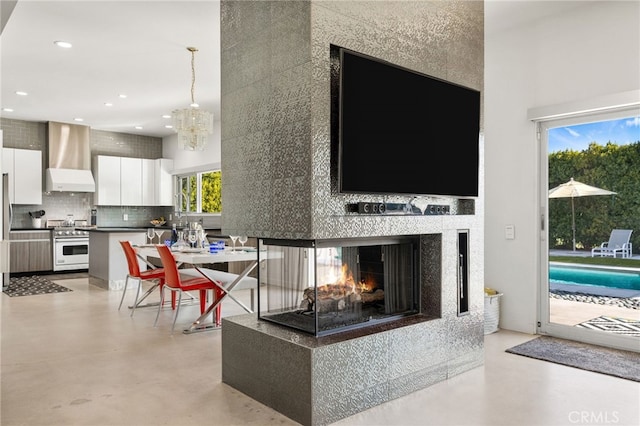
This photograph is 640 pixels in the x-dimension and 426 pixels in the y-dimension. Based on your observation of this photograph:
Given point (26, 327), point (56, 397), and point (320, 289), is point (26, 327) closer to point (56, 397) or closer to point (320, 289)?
point (56, 397)

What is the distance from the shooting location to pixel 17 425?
2.45m

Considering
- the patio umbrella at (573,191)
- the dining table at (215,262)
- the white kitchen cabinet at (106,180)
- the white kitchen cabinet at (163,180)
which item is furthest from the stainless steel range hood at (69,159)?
the patio umbrella at (573,191)

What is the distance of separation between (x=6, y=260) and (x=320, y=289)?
2.05m

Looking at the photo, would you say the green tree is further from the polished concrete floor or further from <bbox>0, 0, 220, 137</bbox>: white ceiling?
<bbox>0, 0, 220, 137</bbox>: white ceiling

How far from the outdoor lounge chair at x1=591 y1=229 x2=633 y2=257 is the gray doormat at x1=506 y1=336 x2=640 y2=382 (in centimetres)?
78

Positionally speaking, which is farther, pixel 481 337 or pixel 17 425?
pixel 481 337

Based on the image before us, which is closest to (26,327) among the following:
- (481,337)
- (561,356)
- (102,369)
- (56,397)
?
(102,369)

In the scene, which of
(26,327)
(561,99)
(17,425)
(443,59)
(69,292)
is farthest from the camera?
(69,292)

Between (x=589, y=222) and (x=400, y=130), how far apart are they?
227 centimetres

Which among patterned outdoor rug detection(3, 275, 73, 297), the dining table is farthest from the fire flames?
patterned outdoor rug detection(3, 275, 73, 297)

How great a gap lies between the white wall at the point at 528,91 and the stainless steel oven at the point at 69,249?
7.15 meters

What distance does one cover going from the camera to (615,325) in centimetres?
387

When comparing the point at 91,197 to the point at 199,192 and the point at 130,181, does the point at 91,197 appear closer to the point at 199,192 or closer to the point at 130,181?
the point at 130,181

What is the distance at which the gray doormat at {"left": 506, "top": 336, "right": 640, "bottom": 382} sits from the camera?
3.29 meters
